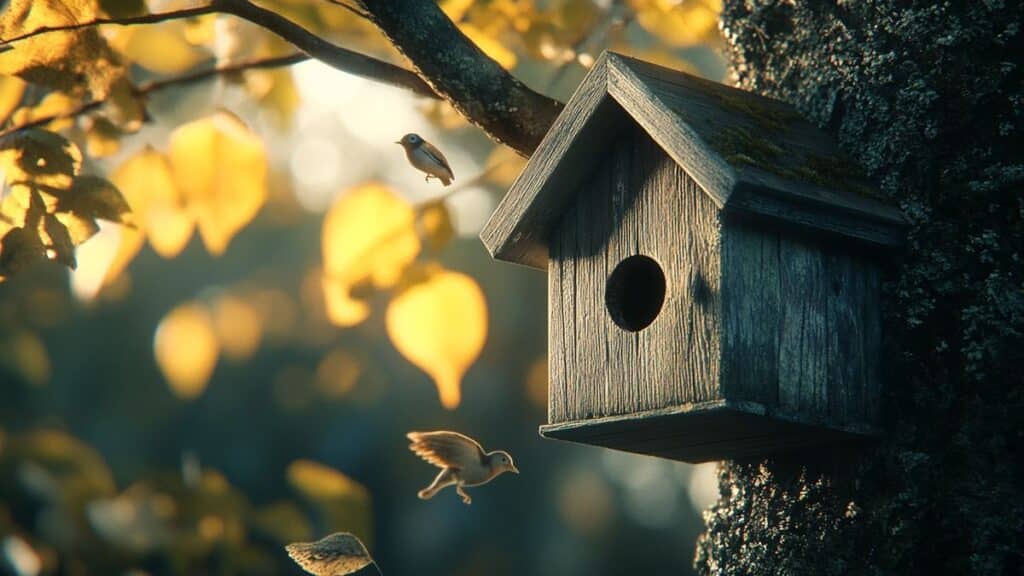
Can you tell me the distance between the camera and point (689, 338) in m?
1.92

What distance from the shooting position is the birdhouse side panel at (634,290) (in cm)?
193

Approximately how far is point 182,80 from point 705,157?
1339 millimetres

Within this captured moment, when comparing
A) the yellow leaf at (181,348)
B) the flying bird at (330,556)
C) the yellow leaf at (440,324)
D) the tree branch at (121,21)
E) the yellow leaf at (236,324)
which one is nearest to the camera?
the tree branch at (121,21)

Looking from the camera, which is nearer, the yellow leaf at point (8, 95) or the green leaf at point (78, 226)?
the green leaf at point (78, 226)

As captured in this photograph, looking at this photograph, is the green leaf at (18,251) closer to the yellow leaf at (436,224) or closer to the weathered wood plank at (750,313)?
the yellow leaf at (436,224)

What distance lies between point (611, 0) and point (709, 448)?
1408mm

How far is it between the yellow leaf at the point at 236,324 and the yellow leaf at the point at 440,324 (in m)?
5.80

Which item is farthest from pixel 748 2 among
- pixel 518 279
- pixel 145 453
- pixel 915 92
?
pixel 518 279

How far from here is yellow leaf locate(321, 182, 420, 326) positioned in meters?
2.60

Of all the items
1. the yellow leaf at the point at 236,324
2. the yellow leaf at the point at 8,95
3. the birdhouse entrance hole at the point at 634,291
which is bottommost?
the birdhouse entrance hole at the point at 634,291

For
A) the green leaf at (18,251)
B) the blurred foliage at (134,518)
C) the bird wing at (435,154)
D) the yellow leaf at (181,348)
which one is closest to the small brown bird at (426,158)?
the bird wing at (435,154)

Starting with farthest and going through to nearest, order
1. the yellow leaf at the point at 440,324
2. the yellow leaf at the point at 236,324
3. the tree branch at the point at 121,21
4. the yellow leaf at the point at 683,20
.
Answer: the yellow leaf at the point at 236,324
the yellow leaf at the point at 683,20
the yellow leaf at the point at 440,324
the tree branch at the point at 121,21

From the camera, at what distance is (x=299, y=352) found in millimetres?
12703

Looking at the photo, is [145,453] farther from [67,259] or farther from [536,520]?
[67,259]
